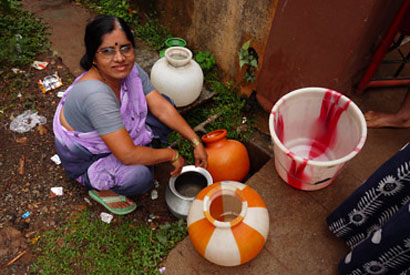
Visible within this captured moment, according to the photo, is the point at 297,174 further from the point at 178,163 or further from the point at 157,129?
the point at 157,129

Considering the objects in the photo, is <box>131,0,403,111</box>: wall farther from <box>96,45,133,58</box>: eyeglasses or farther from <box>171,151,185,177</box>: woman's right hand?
<box>96,45,133,58</box>: eyeglasses

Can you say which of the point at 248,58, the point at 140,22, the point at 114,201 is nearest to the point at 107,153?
the point at 114,201

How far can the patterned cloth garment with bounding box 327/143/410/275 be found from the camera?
57.1 inches

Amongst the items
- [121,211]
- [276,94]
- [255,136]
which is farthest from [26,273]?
[276,94]

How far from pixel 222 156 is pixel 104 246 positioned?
1.31 m

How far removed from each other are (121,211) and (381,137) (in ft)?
7.91

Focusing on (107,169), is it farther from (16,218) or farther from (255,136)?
(255,136)

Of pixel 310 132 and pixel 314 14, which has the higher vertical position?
pixel 314 14

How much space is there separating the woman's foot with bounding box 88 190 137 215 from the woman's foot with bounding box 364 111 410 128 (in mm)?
2287

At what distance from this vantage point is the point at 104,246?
264 cm

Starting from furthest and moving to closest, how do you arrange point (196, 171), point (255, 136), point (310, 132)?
1. point (255, 136)
2. point (196, 171)
3. point (310, 132)

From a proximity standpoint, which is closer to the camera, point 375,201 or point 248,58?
point 375,201

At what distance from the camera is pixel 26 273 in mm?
2473

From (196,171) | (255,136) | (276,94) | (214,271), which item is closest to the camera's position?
(214,271)
